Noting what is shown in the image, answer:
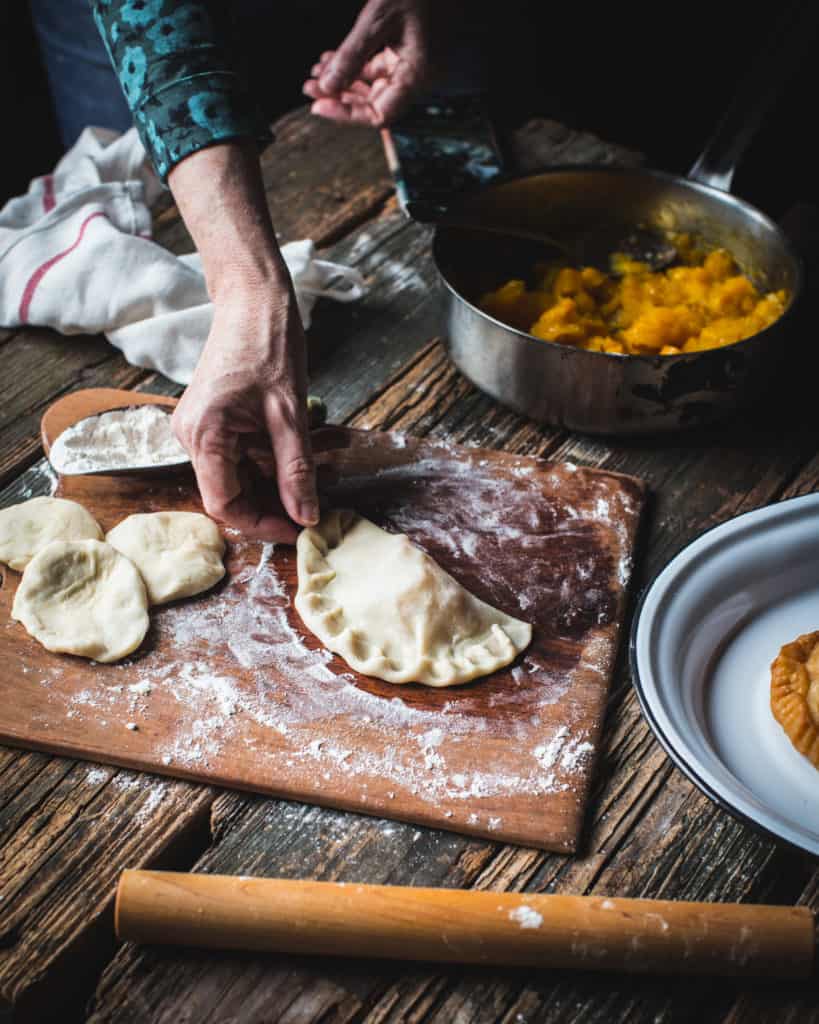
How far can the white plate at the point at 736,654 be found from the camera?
3.98 ft

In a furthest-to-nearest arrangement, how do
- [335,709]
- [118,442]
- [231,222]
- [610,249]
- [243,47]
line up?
1. [243,47]
2. [610,249]
3. [118,442]
4. [231,222]
5. [335,709]

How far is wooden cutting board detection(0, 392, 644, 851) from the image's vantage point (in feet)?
4.28

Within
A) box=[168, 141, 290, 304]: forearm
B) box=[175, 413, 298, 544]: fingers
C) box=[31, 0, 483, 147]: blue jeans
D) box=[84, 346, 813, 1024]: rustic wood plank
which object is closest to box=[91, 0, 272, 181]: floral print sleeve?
box=[168, 141, 290, 304]: forearm

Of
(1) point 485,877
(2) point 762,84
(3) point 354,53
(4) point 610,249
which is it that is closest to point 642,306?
(4) point 610,249

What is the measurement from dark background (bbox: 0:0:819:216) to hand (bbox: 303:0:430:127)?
1.19 feet

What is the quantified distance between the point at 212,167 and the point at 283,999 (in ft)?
4.27

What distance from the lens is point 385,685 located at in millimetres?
1439

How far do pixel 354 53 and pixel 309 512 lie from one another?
1227 millimetres

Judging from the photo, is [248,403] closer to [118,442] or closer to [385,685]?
[118,442]

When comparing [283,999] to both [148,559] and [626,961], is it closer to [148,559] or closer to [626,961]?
[626,961]

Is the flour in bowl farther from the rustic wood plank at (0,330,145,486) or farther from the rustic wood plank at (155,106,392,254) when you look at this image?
the rustic wood plank at (155,106,392,254)

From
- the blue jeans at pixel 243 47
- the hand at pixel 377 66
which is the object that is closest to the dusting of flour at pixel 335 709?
the hand at pixel 377 66

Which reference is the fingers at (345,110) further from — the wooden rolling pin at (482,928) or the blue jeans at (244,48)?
the wooden rolling pin at (482,928)

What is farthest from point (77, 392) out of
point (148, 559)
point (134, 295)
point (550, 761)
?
point (550, 761)
